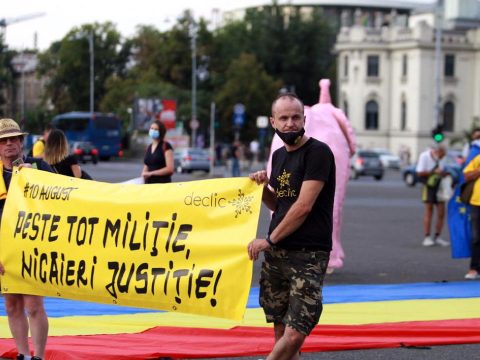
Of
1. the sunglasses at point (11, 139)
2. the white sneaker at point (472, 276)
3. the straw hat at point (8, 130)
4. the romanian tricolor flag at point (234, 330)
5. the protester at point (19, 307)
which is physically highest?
the straw hat at point (8, 130)

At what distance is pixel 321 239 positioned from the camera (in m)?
7.25

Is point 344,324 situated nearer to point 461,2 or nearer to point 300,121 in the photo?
point 300,121

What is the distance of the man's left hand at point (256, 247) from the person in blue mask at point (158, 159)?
273 inches

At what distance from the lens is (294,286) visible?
23.6ft

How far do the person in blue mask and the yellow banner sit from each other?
20.3ft

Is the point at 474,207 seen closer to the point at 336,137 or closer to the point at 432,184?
the point at 336,137

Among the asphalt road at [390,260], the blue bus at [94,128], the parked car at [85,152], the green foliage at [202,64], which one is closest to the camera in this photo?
the asphalt road at [390,260]

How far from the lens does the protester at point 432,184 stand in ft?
66.4

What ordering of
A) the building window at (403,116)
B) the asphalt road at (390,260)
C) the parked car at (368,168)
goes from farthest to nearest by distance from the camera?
1. the building window at (403,116)
2. the parked car at (368,168)
3. the asphalt road at (390,260)

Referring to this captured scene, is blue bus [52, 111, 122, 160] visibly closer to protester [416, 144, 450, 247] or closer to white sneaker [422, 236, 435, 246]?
protester [416, 144, 450, 247]

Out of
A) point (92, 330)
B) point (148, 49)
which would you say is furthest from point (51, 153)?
point (148, 49)

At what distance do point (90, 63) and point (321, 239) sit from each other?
111 m

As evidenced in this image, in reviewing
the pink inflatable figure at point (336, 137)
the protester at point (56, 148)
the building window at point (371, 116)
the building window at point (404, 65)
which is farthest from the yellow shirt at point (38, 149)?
the building window at point (371, 116)

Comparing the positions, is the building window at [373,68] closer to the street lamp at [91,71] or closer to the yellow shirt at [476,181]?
the street lamp at [91,71]
